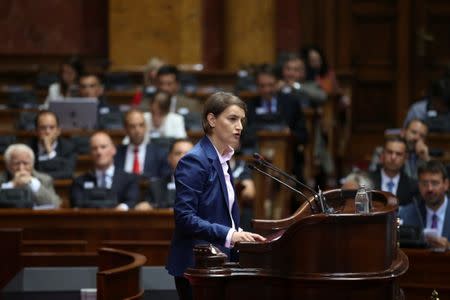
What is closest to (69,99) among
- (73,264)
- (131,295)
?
(73,264)

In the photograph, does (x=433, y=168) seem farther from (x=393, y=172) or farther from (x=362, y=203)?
(x=362, y=203)

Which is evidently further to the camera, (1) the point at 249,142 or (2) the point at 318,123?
(2) the point at 318,123

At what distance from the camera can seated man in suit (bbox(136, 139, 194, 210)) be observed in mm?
7652

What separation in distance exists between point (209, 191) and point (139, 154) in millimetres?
4642

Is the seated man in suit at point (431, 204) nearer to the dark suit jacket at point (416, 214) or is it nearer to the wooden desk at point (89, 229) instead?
the dark suit jacket at point (416, 214)

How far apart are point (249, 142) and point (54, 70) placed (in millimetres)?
3835

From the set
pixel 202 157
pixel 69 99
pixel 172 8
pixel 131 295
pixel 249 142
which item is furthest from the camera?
pixel 172 8

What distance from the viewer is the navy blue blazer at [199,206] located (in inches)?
155

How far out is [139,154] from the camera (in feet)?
28.4

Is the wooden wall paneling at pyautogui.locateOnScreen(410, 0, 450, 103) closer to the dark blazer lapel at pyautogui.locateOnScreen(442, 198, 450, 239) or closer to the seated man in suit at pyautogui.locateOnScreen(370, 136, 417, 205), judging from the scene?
the seated man in suit at pyautogui.locateOnScreen(370, 136, 417, 205)

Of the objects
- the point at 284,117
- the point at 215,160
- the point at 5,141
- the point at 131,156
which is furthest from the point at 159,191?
the point at 215,160

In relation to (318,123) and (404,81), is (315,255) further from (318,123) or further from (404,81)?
(404,81)

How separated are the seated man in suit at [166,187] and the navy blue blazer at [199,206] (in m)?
3.47

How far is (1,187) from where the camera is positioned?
765cm
